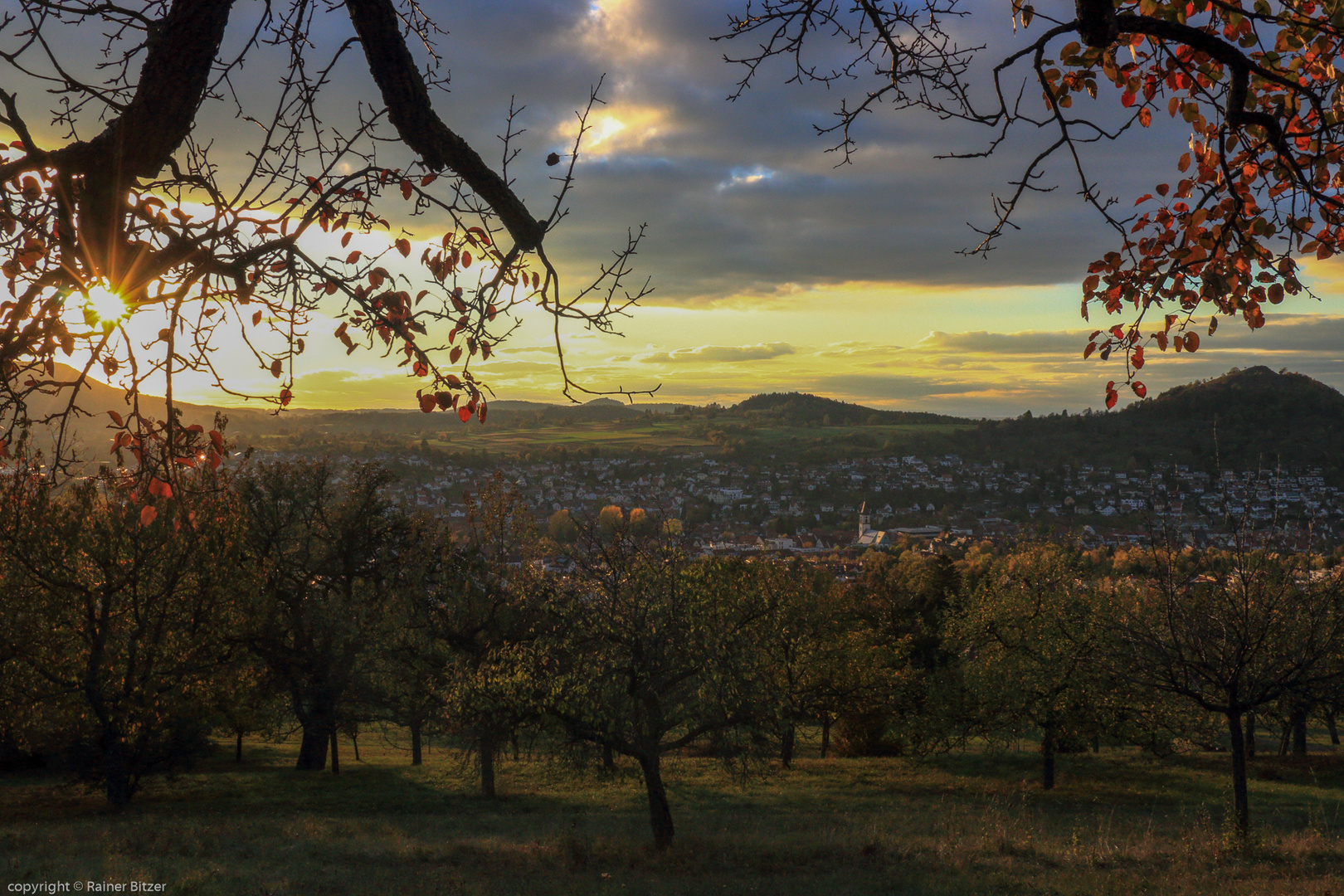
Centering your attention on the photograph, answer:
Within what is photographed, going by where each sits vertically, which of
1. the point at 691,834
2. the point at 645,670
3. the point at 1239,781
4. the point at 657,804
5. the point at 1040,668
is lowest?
the point at 691,834

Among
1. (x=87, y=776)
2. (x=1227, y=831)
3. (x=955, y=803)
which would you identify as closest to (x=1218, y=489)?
(x=1227, y=831)

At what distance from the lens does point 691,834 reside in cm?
1559

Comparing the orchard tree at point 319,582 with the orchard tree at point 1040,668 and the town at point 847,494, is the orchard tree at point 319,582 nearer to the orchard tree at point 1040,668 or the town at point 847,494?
the orchard tree at point 1040,668

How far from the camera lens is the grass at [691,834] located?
1113 centimetres

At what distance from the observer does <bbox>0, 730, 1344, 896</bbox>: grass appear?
11133 millimetres

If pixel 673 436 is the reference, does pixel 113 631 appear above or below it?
below

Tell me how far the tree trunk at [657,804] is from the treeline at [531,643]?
81 mm

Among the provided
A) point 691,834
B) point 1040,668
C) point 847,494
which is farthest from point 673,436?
point 691,834

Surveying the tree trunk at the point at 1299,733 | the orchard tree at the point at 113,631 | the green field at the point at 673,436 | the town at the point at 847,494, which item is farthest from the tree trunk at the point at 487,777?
the green field at the point at 673,436

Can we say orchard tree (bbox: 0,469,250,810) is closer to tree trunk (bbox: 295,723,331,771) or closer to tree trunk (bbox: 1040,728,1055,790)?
tree trunk (bbox: 295,723,331,771)

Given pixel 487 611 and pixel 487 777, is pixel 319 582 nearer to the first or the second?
pixel 487 611

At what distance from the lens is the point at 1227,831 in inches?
475

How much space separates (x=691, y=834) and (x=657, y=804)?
149cm

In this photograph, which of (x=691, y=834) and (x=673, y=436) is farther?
(x=673, y=436)
